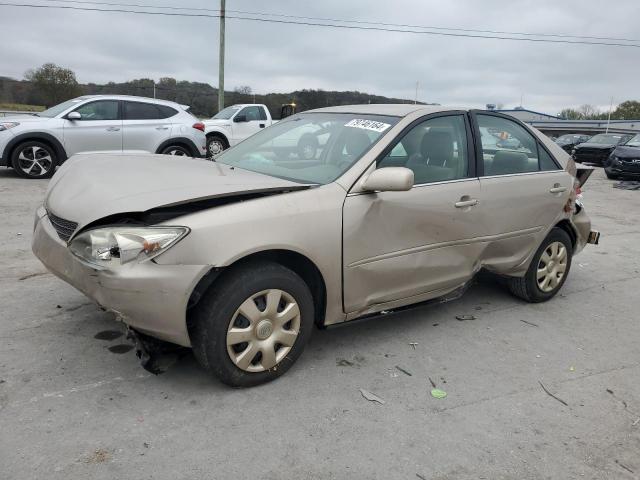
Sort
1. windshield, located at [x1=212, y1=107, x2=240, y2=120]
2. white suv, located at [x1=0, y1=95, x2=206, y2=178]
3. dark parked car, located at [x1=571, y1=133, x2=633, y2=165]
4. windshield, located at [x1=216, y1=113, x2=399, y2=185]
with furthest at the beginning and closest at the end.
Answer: dark parked car, located at [x1=571, y1=133, x2=633, y2=165]
windshield, located at [x1=212, y1=107, x2=240, y2=120]
white suv, located at [x1=0, y1=95, x2=206, y2=178]
windshield, located at [x1=216, y1=113, x2=399, y2=185]

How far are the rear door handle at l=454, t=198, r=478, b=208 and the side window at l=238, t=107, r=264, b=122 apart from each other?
42.7ft

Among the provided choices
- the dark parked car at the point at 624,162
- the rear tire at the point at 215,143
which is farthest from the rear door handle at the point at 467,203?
the dark parked car at the point at 624,162

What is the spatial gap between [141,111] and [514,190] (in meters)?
8.76

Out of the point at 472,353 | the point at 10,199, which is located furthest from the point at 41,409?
the point at 10,199

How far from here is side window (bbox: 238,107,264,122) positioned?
52.1 ft

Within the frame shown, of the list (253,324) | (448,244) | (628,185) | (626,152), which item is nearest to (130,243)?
(253,324)

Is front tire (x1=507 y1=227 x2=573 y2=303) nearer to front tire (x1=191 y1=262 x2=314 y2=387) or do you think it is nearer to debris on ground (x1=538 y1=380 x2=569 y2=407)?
debris on ground (x1=538 y1=380 x2=569 y2=407)

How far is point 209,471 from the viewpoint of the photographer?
229 cm

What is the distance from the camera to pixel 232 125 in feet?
51.0

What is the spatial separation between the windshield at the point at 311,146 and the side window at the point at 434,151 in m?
0.17

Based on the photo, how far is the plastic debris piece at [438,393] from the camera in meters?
3.01

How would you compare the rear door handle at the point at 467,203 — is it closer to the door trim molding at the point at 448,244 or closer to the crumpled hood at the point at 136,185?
the door trim molding at the point at 448,244

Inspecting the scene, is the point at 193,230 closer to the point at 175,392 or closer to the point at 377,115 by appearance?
the point at 175,392

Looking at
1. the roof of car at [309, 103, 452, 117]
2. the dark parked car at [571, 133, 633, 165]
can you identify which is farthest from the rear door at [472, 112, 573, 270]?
the dark parked car at [571, 133, 633, 165]
